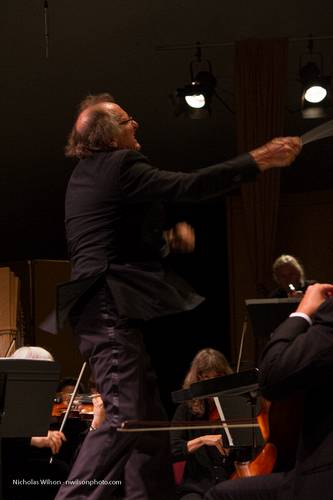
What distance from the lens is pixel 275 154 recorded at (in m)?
2.78

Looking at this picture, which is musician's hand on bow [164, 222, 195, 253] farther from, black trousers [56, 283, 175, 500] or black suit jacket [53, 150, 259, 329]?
black trousers [56, 283, 175, 500]

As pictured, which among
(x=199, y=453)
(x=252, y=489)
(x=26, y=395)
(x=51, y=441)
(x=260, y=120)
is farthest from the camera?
(x=260, y=120)

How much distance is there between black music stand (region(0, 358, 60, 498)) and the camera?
10.9 feet

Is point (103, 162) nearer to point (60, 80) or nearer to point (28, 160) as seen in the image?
point (60, 80)

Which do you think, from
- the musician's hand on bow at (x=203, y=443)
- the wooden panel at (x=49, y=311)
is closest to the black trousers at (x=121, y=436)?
the musician's hand on bow at (x=203, y=443)

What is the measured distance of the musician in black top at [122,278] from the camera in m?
2.56

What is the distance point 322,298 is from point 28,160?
747 centimetres

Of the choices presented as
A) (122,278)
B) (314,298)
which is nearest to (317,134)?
(122,278)

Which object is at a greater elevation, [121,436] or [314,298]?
[314,298]

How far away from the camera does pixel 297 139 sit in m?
2.81

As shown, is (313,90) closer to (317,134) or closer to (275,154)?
(317,134)

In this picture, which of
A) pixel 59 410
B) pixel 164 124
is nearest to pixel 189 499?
pixel 59 410

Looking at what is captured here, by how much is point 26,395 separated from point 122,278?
2.85ft

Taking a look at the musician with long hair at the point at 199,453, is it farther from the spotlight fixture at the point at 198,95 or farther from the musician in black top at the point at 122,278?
the spotlight fixture at the point at 198,95
